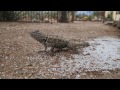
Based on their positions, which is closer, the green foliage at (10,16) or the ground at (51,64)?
the ground at (51,64)

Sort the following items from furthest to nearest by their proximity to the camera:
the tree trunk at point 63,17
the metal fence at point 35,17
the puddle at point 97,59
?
the tree trunk at point 63,17 → the metal fence at point 35,17 → the puddle at point 97,59

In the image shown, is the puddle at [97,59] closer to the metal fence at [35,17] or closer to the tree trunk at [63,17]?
the metal fence at [35,17]

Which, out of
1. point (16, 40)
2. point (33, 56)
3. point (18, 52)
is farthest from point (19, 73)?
point (16, 40)

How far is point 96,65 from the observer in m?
3.75

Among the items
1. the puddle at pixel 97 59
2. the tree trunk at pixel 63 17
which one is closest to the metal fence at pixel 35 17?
the tree trunk at pixel 63 17

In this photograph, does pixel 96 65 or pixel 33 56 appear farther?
pixel 33 56

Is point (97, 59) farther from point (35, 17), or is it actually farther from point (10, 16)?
point (35, 17)

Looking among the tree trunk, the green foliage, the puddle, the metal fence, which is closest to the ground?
the puddle

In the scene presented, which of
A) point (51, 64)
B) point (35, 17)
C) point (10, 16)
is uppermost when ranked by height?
point (10, 16)

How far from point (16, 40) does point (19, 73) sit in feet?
7.60

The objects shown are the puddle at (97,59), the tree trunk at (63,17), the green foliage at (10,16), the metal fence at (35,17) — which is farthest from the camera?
the tree trunk at (63,17)

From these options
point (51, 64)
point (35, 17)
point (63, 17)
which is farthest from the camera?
point (35, 17)

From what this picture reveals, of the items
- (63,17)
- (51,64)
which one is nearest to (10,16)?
(63,17)
